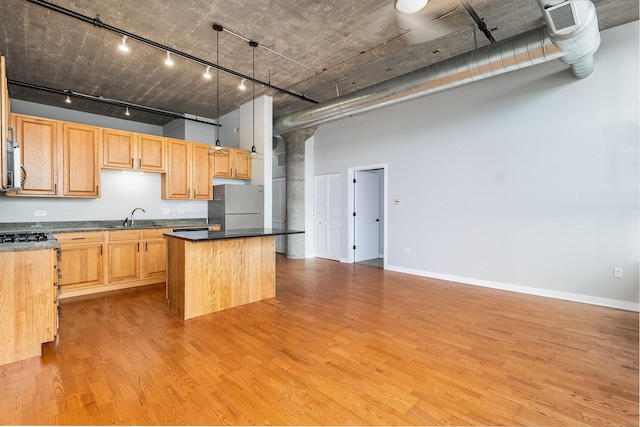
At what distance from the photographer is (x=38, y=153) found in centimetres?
408

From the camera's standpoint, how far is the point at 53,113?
581 centimetres

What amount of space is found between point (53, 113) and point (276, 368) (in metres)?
6.76

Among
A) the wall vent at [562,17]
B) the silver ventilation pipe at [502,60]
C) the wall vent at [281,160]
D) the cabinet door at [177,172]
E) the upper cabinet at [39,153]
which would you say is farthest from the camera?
the wall vent at [281,160]

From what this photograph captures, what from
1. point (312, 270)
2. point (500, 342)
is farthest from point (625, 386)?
point (312, 270)

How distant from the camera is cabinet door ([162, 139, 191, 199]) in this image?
5.23 meters

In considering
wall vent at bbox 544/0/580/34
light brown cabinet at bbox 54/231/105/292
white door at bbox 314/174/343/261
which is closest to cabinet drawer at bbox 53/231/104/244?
light brown cabinet at bbox 54/231/105/292

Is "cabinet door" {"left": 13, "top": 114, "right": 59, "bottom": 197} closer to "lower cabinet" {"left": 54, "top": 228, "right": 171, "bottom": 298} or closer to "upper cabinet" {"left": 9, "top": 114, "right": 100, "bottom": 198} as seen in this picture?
"upper cabinet" {"left": 9, "top": 114, "right": 100, "bottom": 198}

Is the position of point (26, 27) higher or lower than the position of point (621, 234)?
higher

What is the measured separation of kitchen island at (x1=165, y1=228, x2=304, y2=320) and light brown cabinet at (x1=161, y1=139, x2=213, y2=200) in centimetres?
183

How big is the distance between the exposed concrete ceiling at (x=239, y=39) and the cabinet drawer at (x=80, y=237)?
2.43m

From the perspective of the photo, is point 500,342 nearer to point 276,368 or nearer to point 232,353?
point 276,368

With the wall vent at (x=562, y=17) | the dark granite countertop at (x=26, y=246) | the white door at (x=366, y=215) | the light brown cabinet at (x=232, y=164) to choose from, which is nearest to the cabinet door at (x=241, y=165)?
the light brown cabinet at (x=232, y=164)

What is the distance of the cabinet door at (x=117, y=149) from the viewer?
460 centimetres

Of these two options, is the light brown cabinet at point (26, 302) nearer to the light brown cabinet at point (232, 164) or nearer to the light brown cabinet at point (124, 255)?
the light brown cabinet at point (124, 255)
